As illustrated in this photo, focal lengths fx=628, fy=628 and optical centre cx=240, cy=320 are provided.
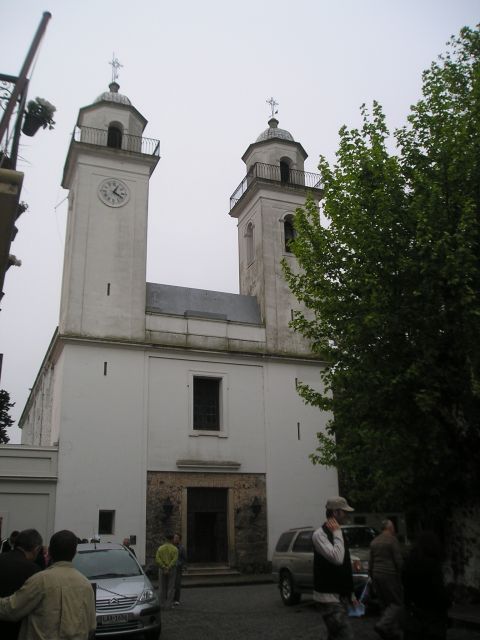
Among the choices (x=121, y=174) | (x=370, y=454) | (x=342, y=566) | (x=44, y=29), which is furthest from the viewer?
(x=121, y=174)

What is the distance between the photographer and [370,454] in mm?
15258

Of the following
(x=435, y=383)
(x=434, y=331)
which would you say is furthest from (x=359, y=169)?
(x=435, y=383)

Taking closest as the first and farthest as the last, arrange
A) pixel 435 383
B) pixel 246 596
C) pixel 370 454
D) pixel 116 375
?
pixel 435 383
pixel 370 454
pixel 246 596
pixel 116 375

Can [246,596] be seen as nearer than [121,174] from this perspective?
Yes

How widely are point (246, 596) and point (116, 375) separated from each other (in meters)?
9.85

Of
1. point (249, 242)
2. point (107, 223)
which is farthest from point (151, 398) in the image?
point (249, 242)

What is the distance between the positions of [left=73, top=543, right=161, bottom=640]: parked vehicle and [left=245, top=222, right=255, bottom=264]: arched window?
67.2 feet

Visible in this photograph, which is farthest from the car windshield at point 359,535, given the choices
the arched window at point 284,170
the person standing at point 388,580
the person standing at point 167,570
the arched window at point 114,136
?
the arched window at point 284,170

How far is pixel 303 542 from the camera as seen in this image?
581 inches

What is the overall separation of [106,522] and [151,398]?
4796mm

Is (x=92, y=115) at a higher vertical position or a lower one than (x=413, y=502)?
higher

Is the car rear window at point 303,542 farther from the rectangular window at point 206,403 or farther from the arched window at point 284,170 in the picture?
the arched window at point 284,170

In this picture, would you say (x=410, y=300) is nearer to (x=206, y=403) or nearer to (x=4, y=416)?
(x=206, y=403)

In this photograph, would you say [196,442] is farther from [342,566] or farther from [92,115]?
[342,566]
